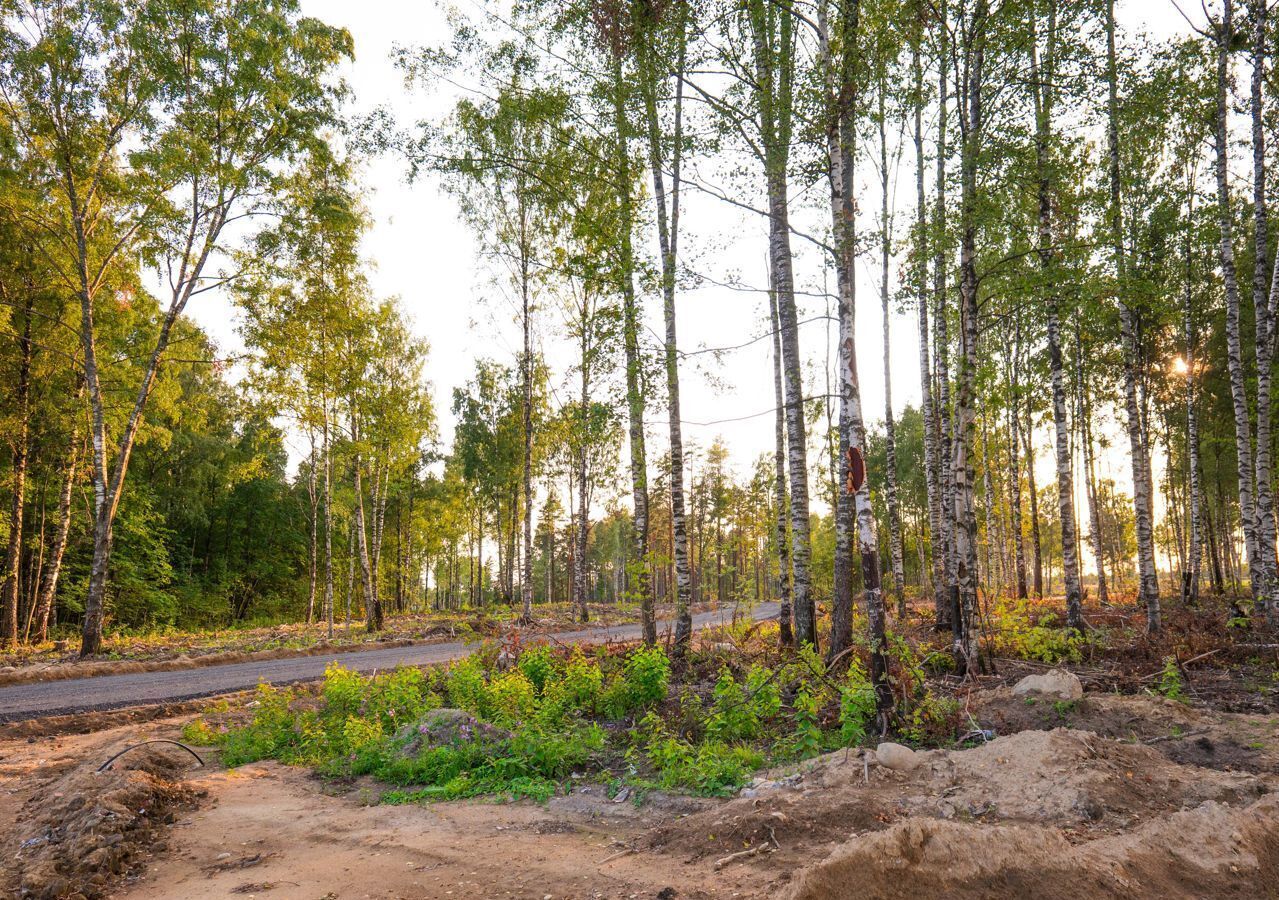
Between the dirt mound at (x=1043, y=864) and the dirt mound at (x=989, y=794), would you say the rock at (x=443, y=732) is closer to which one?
the dirt mound at (x=989, y=794)

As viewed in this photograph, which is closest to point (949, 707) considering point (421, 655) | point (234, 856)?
point (234, 856)

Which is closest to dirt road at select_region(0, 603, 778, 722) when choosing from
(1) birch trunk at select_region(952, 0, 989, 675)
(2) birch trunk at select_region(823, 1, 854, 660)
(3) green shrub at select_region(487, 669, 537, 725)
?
(3) green shrub at select_region(487, 669, 537, 725)

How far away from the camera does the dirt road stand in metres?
9.68

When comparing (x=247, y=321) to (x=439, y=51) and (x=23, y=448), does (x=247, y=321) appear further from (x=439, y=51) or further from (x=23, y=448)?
(x=439, y=51)

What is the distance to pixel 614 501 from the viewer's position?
25156mm

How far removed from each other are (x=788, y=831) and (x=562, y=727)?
12.6 feet

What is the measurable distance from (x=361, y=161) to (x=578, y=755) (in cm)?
1845

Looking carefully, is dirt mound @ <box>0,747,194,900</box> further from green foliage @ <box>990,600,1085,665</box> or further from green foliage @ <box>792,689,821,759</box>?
green foliage @ <box>990,600,1085,665</box>

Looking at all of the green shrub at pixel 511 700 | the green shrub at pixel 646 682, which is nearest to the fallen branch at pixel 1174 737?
the green shrub at pixel 646 682

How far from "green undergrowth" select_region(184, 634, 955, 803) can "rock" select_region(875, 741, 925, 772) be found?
1.96 ft

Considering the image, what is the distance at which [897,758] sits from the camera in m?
5.59

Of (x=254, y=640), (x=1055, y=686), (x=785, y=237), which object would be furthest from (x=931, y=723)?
(x=254, y=640)

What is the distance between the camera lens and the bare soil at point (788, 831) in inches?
137

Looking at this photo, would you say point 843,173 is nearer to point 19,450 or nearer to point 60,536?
point 60,536
